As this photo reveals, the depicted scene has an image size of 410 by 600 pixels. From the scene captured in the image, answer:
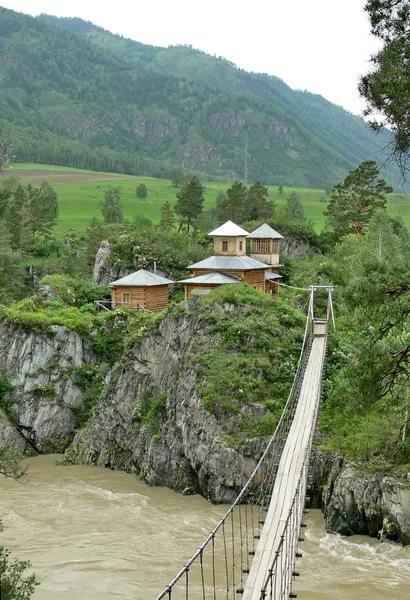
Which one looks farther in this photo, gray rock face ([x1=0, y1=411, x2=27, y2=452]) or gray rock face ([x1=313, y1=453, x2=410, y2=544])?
gray rock face ([x1=0, y1=411, x2=27, y2=452])

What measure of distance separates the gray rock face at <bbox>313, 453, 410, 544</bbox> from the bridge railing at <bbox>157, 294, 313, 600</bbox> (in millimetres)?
2187

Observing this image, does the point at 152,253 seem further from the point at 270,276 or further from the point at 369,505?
the point at 369,505

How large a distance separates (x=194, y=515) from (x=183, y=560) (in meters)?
3.47

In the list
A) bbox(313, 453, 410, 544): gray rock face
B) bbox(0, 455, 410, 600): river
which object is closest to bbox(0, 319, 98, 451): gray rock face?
bbox(0, 455, 410, 600): river

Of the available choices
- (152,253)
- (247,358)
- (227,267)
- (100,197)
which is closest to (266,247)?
(152,253)

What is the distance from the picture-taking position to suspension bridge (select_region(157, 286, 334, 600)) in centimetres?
1429

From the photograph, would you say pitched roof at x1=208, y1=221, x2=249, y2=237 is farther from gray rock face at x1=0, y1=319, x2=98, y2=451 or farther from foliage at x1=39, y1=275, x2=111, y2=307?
gray rock face at x1=0, y1=319, x2=98, y2=451

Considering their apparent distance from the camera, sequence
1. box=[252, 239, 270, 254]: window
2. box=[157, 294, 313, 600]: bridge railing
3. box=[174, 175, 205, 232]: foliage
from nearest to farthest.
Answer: box=[157, 294, 313, 600]: bridge railing, box=[252, 239, 270, 254]: window, box=[174, 175, 205, 232]: foliage

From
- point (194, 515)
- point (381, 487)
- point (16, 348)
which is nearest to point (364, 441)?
point (381, 487)

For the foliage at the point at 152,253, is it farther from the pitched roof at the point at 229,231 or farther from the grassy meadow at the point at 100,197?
the grassy meadow at the point at 100,197

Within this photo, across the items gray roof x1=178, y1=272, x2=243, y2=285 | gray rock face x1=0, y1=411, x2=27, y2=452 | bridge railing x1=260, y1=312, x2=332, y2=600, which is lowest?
gray rock face x1=0, y1=411, x2=27, y2=452

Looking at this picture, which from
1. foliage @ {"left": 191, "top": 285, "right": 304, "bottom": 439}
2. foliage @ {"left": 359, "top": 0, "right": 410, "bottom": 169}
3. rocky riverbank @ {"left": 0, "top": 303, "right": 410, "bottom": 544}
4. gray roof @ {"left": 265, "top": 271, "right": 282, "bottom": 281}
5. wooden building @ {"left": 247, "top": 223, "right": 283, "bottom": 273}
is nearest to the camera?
foliage @ {"left": 359, "top": 0, "right": 410, "bottom": 169}

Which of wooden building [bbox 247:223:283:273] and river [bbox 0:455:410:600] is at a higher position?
wooden building [bbox 247:223:283:273]

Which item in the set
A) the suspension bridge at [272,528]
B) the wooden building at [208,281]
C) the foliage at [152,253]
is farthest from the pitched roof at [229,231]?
the suspension bridge at [272,528]
